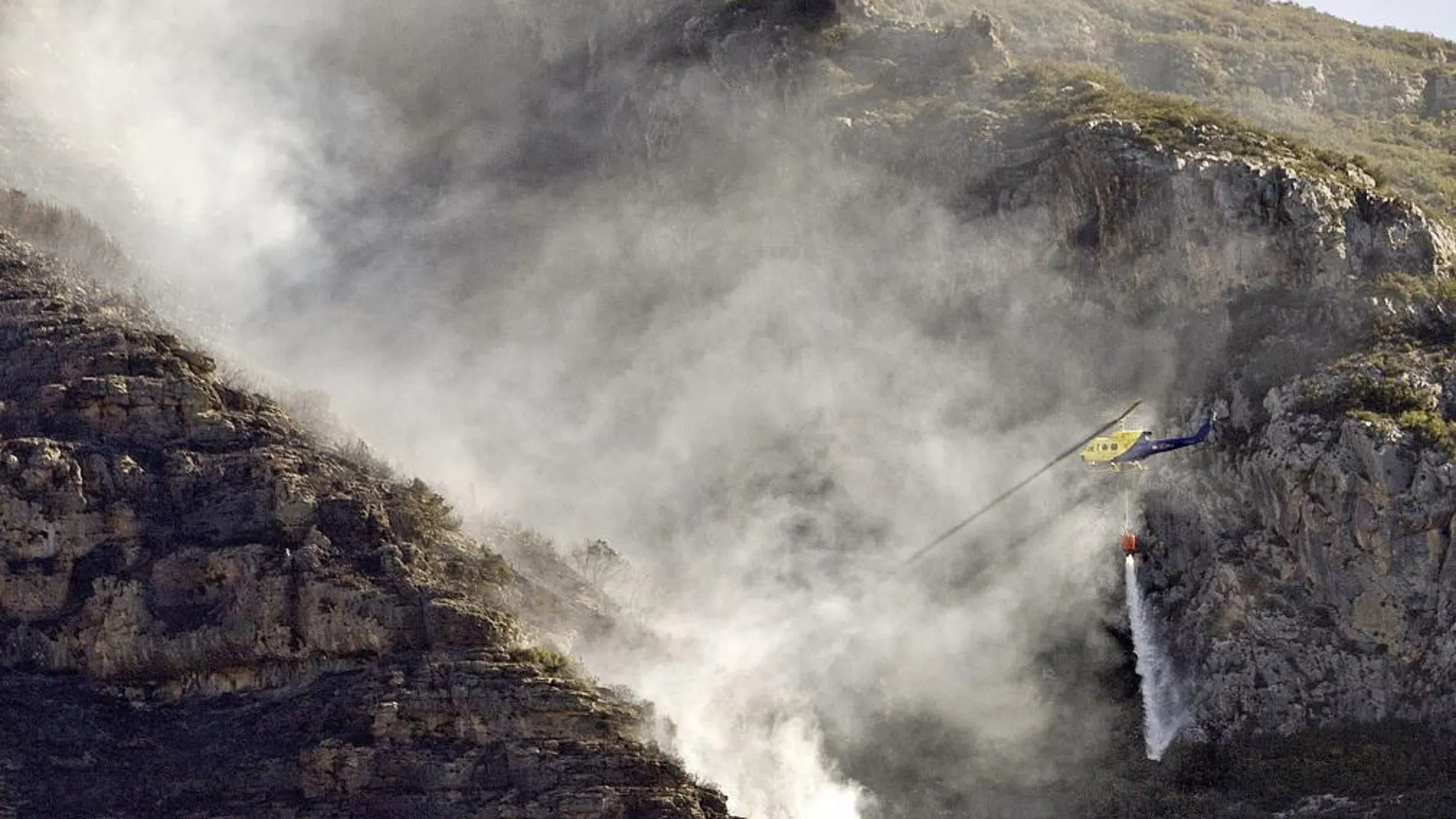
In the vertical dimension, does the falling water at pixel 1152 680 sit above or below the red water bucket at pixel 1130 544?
below

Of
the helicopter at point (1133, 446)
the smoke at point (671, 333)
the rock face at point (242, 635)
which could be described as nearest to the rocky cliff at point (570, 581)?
the rock face at point (242, 635)

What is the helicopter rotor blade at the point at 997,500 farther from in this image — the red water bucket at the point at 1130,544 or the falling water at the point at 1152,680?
the red water bucket at the point at 1130,544

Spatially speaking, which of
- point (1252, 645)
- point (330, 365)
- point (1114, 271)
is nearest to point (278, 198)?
point (330, 365)

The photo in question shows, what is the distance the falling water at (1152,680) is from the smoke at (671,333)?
7.94 feet

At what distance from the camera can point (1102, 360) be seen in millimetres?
111625

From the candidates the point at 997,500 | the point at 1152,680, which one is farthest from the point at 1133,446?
the point at 1152,680

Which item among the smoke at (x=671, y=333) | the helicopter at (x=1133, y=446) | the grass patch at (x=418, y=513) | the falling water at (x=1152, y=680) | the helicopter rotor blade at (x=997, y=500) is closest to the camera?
the grass patch at (x=418, y=513)

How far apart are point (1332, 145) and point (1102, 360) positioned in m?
24.1

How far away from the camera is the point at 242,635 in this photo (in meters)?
94.1

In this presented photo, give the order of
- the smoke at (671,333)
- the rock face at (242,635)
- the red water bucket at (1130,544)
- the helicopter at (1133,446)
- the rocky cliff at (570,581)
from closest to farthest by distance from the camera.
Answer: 1. the rock face at (242,635)
2. the rocky cliff at (570,581)
3. the red water bucket at (1130,544)
4. the helicopter at (1133,446)
5. the smoke at (671,333)

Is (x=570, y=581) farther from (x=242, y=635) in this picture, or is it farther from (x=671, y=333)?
(x=671, y=333)

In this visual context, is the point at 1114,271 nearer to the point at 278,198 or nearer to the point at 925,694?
the point at 925,694

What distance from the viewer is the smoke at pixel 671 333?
10588 centimetres

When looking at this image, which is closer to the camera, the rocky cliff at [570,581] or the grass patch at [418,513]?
the rocky cliff at [570,581]
